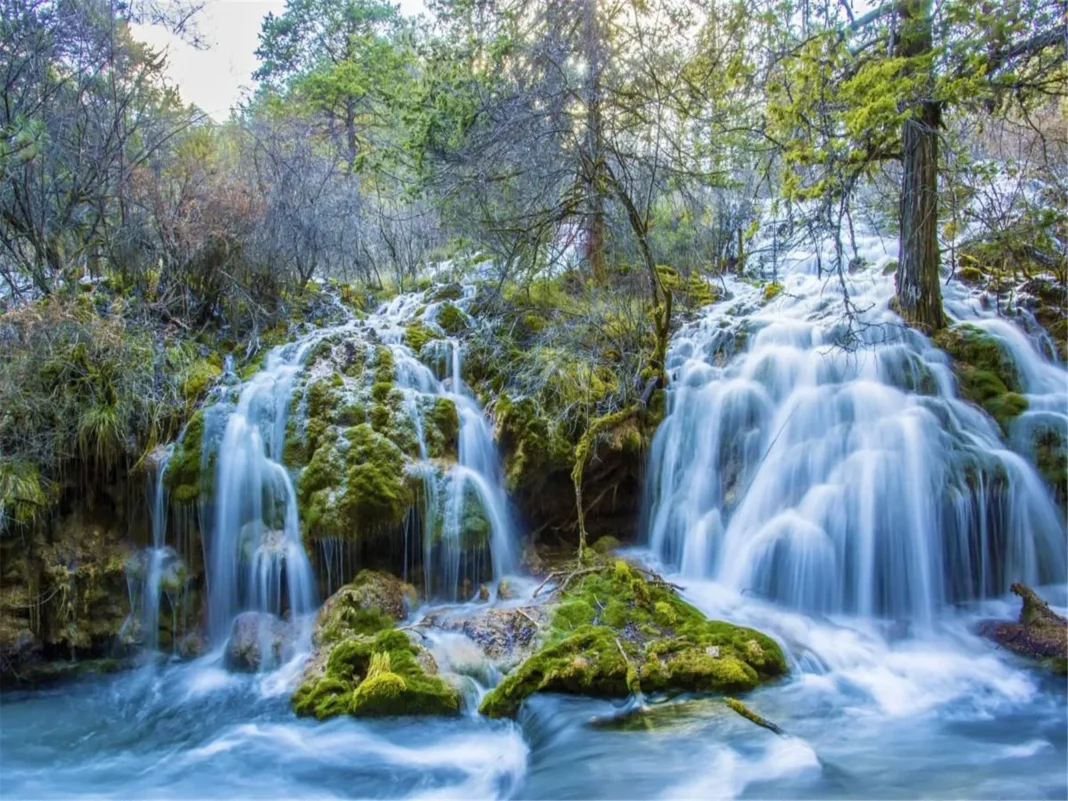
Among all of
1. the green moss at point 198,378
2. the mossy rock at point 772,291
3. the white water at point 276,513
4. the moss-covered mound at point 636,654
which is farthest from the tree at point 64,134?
the mossy rock at point 772,291

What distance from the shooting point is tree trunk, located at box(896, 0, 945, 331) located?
6.80 meters

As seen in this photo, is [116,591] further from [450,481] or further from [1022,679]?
[1022,679]

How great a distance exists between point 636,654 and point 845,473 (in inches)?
115

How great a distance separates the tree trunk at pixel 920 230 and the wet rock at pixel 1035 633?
3.52 meters

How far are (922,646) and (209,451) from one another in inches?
251

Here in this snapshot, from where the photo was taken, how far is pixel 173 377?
7109mm

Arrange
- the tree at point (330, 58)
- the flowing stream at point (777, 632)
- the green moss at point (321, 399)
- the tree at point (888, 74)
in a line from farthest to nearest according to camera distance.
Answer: the tree at point (330, 58) → the green moss at point (321, 399) → the tree at point (888, 74) → the flowing stream at point (777, 632)

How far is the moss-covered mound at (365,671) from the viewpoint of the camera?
4.49m

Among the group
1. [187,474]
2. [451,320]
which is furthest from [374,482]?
[451,320]

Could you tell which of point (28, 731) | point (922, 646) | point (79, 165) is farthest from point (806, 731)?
point (79, 165)

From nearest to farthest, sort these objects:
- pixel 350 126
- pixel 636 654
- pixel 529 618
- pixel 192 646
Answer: pixel 636 654 < pixel 529 618 < pixel 192 646 < pixel 350 126

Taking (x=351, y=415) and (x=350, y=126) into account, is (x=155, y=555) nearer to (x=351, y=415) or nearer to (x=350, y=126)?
(x=351, y=415)

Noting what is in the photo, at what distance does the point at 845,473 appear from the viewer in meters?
6.26

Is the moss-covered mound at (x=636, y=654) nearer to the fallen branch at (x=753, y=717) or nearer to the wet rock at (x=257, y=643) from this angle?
the fallen branch at (x=753, y=717)
